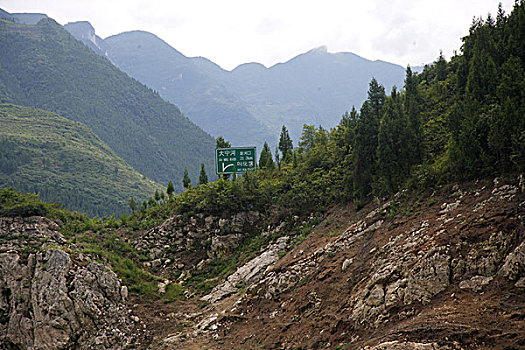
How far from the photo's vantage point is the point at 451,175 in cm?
1460

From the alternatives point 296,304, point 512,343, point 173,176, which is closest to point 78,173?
point 173,176

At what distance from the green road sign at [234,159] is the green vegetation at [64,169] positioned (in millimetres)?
69009

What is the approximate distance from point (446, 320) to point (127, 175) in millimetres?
122245

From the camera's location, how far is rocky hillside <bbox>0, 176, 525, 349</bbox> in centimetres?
905

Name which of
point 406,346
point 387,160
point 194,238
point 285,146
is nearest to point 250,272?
point 194,238

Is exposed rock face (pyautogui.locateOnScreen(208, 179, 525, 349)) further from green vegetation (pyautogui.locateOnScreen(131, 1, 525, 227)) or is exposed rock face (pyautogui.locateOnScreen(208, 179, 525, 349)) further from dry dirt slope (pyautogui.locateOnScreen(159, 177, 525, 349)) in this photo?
green vegetation (pyautogui.locateOnScreen(131, 1, 525, 227))

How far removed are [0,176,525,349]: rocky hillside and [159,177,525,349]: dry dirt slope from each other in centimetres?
4

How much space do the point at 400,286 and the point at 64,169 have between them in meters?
116

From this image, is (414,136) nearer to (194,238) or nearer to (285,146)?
(194,238)

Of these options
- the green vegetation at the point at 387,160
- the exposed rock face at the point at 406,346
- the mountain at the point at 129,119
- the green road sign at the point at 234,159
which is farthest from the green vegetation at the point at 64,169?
the exposed rock face at the point at 406,346

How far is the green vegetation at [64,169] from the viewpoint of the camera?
97438 mm

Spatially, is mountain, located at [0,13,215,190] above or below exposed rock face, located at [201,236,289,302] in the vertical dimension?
above

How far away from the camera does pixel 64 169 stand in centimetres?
10825

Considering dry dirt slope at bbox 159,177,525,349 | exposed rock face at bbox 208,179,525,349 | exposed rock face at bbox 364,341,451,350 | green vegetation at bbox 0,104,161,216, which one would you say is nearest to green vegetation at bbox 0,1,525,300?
dry dirt slope at bbox 159,177,525,349
